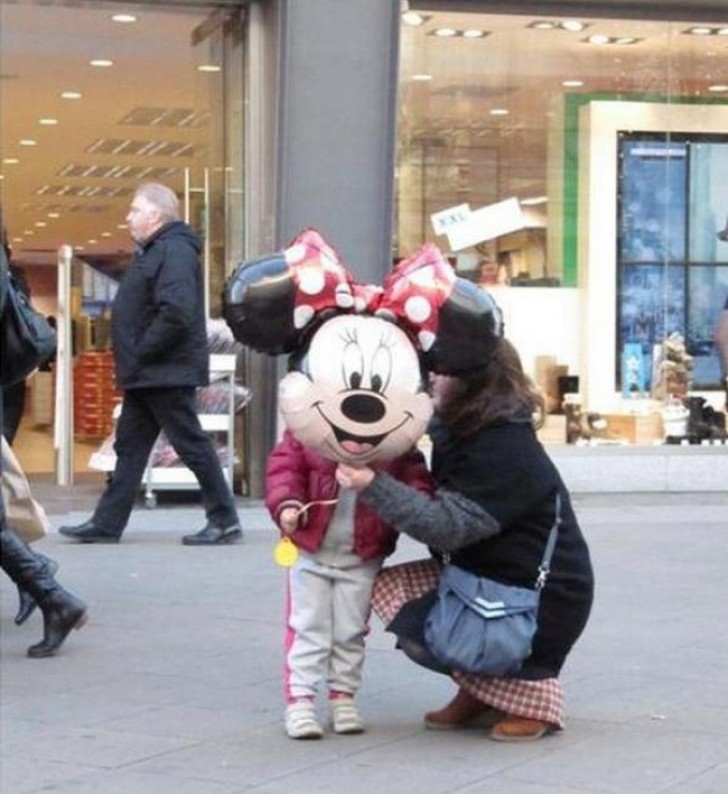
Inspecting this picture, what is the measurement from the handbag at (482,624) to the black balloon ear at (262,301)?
38.3 inches

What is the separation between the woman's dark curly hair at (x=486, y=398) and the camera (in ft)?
19.7

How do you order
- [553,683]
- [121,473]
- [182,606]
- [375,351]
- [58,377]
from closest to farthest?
[375,351] → [553,683] → [182,606] → [121,473] → [58,377]

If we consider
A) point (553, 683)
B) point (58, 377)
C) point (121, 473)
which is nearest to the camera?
point (553, 683)

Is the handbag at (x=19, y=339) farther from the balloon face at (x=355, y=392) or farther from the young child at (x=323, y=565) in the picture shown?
the balloon face at (x=355, y=392)

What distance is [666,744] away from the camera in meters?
6.10

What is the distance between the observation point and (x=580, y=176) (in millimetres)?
13648

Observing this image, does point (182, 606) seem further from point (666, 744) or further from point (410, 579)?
point (666, 744)

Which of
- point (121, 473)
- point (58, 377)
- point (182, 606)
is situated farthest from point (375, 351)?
point (58, 377)

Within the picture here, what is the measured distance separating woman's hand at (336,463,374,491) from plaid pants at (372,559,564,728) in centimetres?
55

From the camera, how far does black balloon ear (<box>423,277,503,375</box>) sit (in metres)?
5.84

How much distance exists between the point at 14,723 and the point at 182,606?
224 centimetres

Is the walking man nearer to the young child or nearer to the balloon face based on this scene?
the young child

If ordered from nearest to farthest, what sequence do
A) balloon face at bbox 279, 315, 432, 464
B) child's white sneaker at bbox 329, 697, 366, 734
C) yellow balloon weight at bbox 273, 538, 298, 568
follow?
1. balloon face at bbox 279, 315, 432, 464
2. yellow balloon weight at bbox 273, 538, 298, 568
3. child's white sneaker at bbox 329, 697, 366, 734

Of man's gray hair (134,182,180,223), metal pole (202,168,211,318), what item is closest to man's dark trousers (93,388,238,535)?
man's gray hair (134,182,180,223)
